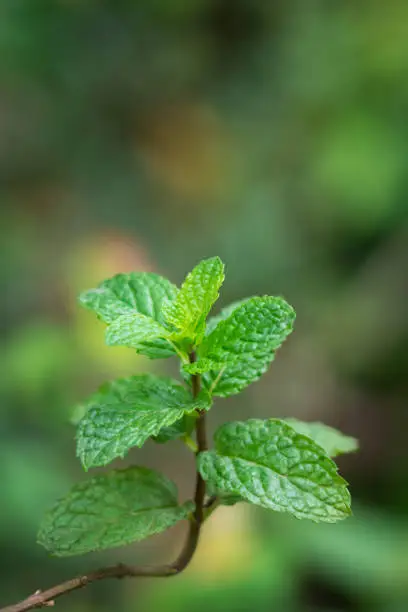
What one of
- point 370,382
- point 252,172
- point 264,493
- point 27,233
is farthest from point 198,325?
point 252,172

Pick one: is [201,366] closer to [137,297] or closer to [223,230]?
[137,297]

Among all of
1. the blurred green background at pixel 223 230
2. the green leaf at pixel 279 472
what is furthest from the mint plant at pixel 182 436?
the blurred green background at pixel 223 230

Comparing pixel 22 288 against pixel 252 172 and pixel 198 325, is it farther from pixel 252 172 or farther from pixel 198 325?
pixel 198 325

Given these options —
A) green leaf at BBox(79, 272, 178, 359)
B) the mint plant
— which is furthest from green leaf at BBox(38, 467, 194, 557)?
green leaf at BBox(79, 272, 178, 359)

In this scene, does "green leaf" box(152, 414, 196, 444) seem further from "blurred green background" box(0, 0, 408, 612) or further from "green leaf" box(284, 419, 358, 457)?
"blurred green background" box(0, 0, 408, 612)

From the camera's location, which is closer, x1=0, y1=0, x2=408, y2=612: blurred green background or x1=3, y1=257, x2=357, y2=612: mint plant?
x1=3, y1=257, x2=357, y2=612: mint plant

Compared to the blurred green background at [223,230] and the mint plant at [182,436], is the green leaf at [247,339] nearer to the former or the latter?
the mint plant at [182,436]

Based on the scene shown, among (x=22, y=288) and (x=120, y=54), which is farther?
(x=120, y=54)
